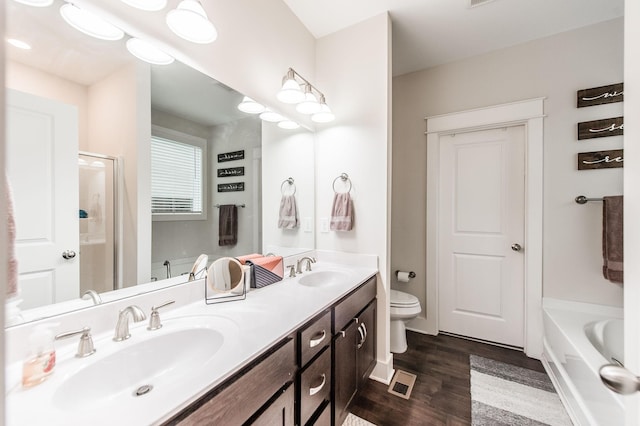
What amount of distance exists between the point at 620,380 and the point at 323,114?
1.81 m

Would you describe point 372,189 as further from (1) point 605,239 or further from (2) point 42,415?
(2) point 42,415

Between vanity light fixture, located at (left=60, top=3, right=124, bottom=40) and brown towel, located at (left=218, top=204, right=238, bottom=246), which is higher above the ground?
vanity light fixture, located at (left=60, top=3, right=124, bottom=40)

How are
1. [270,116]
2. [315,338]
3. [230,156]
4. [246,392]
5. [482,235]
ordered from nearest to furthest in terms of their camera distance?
1. [246,392]
2. [315,338]
3. [230,156]
4. [270,116]
5. [482,235]

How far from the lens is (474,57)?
7.75 feet

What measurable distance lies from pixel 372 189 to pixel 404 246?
1047 millimetres

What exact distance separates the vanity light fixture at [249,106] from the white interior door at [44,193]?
820 millimetres

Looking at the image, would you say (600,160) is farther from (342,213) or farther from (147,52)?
(147,52)

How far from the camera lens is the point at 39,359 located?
0.63 m

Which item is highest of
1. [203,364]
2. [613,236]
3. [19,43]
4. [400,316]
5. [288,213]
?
[19,43]

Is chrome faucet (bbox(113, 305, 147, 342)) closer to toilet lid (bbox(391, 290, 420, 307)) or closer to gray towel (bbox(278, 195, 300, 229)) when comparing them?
gray towel (bbox(278, 195, 300, 229))

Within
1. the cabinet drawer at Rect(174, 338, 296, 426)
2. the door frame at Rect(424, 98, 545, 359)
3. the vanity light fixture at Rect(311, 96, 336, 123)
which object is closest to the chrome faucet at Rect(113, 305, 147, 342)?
the cabinet drawer at Rect(174, 338, 296, 426)

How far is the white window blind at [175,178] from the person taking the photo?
43.2 inches

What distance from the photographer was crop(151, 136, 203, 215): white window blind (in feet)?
3.60

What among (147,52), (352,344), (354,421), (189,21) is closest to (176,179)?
(147,52)
